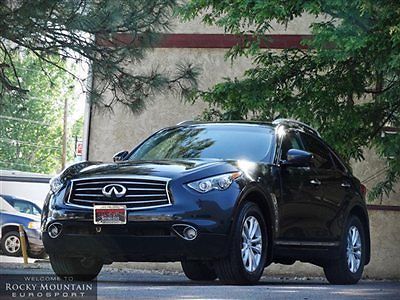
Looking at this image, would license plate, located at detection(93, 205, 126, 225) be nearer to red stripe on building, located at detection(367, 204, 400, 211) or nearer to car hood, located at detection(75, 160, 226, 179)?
car hood, located at detection(75, 160, 226, 179)

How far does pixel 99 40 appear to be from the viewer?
40.1 feet

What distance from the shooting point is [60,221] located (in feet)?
34.1

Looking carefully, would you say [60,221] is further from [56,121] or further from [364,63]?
[56,121]

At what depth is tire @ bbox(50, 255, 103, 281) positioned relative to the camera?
10.9m

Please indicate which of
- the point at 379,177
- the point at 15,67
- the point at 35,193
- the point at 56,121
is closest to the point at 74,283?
the point at 15,67

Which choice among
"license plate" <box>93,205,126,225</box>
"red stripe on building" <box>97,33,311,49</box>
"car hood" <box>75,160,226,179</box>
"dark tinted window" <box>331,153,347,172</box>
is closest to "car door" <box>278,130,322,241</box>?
"dark tinted window" <box>331,153,347,172</box>

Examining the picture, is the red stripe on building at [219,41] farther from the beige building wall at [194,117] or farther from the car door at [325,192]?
the car door at [325,192]

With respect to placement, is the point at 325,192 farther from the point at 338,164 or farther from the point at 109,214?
the point at 109,214

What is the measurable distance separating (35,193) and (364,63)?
2327cm

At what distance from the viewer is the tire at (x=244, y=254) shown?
10117 mm

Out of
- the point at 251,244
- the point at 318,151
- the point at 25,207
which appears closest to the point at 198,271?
the point at 318,151

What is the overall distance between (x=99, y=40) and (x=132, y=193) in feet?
8.72

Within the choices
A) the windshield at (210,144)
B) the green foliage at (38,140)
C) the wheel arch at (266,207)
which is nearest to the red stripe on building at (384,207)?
the windshield at (210,144)

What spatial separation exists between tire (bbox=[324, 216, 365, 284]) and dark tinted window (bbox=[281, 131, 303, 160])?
3.94 ft
